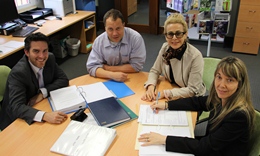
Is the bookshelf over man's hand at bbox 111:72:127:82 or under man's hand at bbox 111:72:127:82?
under

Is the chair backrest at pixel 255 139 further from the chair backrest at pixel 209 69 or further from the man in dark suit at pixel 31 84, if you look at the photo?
the man in dark suit at pixel 31 84

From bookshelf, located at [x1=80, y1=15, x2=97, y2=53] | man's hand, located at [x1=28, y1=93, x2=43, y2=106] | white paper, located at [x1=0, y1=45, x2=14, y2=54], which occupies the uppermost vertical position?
white paper, located at [x1=0, y1=45, x2=14, y2=54]

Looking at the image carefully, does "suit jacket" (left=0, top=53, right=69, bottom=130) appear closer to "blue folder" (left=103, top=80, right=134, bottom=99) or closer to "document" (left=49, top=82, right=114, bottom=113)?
"document" (left=49, top=82, right=114, bottom=113)

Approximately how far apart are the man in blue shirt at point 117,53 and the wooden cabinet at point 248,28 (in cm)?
248

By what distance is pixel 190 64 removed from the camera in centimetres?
165

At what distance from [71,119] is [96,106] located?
176mm

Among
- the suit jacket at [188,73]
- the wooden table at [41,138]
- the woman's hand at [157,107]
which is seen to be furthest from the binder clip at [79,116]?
the suit jacket at [188,73]

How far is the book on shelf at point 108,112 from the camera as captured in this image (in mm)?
1365

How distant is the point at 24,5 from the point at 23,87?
274cm

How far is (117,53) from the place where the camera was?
2.04 metres

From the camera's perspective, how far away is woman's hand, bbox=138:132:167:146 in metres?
1.20

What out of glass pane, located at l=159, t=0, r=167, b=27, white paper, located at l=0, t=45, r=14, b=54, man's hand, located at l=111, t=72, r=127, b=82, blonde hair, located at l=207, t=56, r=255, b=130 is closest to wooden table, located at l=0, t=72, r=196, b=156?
blonde hair, located at l=207, t=56, r=255, b=130

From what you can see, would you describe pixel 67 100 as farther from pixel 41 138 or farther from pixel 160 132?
pixel 160 132

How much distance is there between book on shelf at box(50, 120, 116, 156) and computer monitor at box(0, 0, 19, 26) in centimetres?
235
